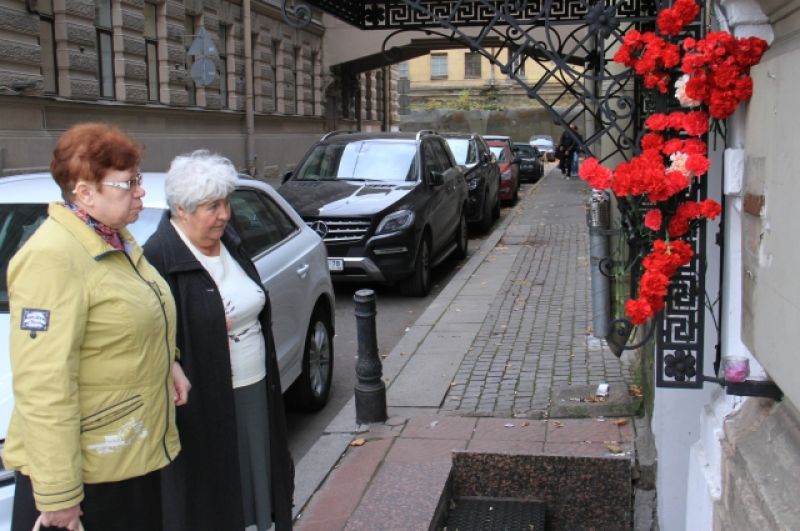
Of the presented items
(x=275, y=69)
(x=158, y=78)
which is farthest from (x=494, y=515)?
(x=275, y=69)

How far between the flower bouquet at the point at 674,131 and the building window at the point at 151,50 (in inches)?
684

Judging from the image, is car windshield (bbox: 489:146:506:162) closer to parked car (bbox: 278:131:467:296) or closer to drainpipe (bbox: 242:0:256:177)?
drainpipe (bbox: 242:0:256:177)

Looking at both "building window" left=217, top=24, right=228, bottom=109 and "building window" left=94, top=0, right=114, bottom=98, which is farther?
"building window" left=217, top=24, right=228, bottom=109

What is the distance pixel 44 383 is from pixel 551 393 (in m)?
3.87

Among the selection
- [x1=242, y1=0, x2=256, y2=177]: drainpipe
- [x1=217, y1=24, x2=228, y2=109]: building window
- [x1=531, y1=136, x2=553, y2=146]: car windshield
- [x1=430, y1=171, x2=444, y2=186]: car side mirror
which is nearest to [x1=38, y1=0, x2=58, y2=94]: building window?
[x1=217, y1=24, x2=228, y2=109]: building window

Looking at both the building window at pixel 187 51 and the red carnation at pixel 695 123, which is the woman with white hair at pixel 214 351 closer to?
the red carnation at pixel 695 123

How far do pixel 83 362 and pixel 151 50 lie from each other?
18.1 m

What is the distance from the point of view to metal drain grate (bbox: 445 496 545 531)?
14.0 feet

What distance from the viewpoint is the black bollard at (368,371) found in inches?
203

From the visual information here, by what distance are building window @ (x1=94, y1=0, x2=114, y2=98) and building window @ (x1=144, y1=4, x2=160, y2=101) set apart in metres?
1.22

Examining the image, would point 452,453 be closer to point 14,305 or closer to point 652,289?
point 652,289

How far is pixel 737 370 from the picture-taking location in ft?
9.29

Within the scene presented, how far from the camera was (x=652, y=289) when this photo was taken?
2.92 m

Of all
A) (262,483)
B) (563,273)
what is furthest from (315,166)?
(262,483)
